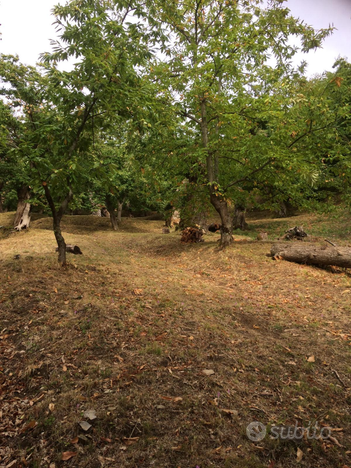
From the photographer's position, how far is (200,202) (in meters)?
14.4

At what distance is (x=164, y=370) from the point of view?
12.9 feet

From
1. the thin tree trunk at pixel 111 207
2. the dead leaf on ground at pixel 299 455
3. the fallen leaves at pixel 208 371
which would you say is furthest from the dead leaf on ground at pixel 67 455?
the thin tree trunk at pixel 111 207

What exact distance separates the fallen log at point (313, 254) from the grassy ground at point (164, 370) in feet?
4.96

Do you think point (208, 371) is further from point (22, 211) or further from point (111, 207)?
point (111, 207)

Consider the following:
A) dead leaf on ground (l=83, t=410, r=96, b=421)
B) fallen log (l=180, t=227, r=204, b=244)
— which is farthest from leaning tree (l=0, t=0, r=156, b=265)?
fallen log (l=180, t=227, r=204, b=244)

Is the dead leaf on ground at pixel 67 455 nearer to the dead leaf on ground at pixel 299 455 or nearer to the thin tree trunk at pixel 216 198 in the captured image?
the dead leaf on ground at pixel 299 455

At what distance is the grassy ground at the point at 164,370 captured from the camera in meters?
2.69

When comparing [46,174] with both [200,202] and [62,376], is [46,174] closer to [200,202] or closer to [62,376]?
[62,376]

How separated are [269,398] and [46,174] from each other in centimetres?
637

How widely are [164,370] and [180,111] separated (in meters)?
11.5

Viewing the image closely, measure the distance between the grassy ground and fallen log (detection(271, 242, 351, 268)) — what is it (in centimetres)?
151

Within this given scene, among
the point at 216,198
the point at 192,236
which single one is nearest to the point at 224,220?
the point at 216,198

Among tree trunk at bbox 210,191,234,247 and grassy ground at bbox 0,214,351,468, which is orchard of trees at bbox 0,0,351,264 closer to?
tree trunk at bbox 210,191,234,247

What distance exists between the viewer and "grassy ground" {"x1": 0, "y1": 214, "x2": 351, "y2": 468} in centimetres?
269
